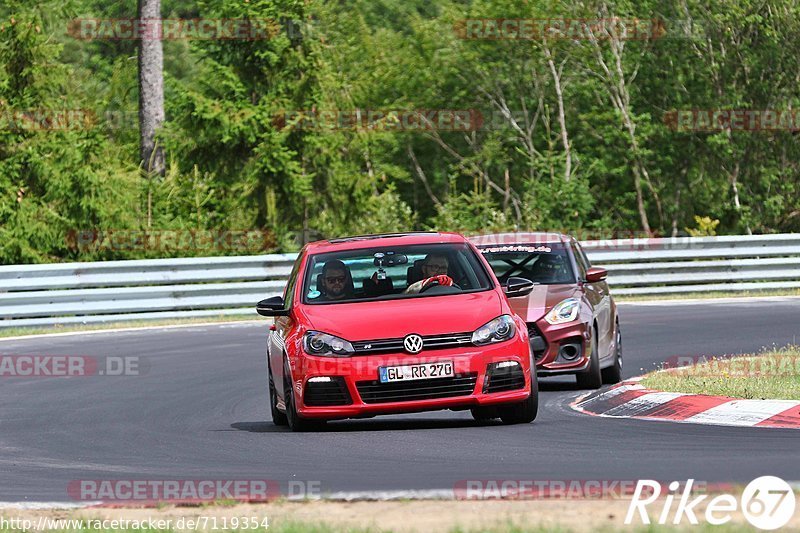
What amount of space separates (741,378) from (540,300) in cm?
217

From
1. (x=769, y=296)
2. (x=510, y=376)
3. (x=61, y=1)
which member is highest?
(x=61, y=1)

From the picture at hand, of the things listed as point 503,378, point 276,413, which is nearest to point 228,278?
point 276,413

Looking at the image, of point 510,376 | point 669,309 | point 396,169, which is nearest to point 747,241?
point 669,309

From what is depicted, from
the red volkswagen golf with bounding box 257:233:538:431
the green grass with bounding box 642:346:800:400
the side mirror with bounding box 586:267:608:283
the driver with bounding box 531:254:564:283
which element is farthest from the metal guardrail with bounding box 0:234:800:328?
the red volkswagen golf with bounding box 257:233:538:431

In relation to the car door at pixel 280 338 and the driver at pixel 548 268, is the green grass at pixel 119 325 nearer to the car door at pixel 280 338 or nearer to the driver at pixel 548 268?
the driver at pixel 548 268

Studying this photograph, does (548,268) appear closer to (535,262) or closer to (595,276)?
(535,262)

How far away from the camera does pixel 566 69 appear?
150 ft

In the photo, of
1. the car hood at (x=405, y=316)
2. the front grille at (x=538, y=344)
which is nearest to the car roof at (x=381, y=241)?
the car hood at (x=405, y=316)

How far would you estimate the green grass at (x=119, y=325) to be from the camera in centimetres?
2419

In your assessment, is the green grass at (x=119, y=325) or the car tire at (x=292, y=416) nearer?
the car tire at (x=292, y=416)

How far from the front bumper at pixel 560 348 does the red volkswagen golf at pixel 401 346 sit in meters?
2.24

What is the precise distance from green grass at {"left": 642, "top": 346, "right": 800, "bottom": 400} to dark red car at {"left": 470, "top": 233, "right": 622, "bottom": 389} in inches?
24.1

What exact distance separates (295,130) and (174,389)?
17.3 meters

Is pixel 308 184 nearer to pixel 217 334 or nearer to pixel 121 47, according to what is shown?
pixel 217 334
